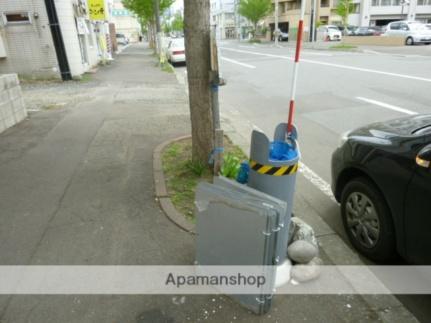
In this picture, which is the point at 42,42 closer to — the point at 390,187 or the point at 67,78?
the point at 67,78

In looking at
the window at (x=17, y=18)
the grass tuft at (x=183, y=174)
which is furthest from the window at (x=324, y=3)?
the grass tuft at (x=183, y=174)

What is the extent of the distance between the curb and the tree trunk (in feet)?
2.01

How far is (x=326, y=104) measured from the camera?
862 centimetres

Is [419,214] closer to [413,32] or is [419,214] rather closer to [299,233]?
[299,233]

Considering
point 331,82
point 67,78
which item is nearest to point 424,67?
point 331,82

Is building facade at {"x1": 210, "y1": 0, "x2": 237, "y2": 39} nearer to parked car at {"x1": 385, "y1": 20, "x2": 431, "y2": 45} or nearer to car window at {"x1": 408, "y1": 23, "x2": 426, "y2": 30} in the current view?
parked car at {"x1": 385, "y1": 20, "x2": 431, "y2": 45}

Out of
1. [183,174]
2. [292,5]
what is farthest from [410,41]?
[292,5]

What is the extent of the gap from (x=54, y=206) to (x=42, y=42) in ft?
38.6

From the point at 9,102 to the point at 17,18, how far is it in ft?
26.9

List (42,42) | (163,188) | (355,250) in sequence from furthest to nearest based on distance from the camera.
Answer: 1. (42,42)
2. (163,188)
3. (355,250)

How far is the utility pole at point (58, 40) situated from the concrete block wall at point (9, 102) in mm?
6801

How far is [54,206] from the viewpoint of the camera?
384cm

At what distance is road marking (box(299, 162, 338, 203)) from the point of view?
4.18m

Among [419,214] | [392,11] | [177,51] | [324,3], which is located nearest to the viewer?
[419,214]
